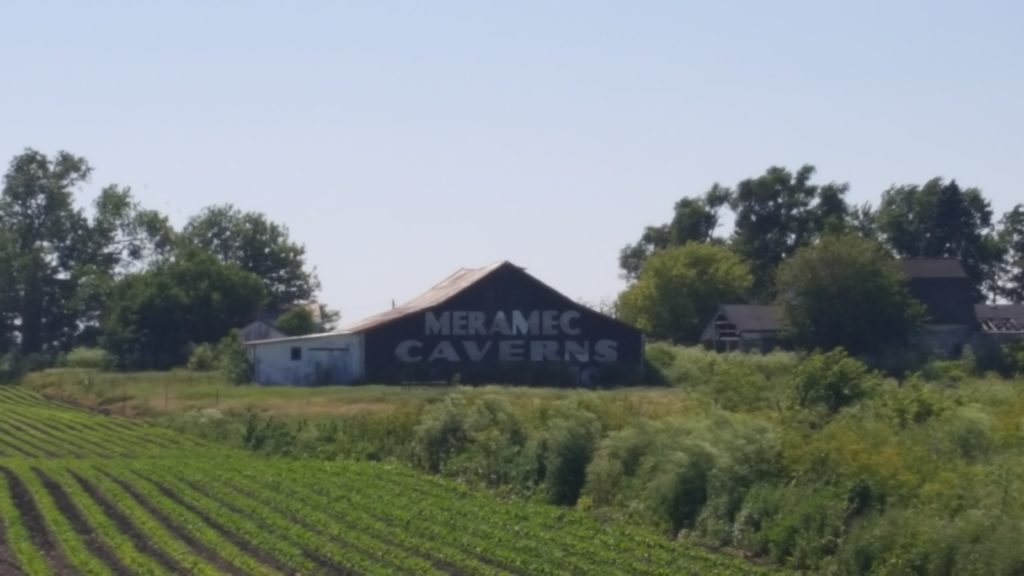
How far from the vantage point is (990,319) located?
96.0m

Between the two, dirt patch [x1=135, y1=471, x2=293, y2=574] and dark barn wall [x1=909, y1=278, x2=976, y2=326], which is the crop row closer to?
dirt patch [x1=135, y1=471, x2=293, y2=574]

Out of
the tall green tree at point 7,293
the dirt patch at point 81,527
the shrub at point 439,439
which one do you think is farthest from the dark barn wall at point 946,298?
the dirt patch at point 81,527

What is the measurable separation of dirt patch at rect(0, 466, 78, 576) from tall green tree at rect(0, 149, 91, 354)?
72.9 metres

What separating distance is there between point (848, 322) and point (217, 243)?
212 feet

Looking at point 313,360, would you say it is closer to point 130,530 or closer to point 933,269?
point 933,269

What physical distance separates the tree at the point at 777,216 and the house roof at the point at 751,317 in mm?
20532

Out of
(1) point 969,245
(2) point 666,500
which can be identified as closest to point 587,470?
(2) point 666,500

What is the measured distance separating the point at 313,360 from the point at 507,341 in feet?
28.5

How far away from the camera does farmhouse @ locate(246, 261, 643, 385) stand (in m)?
69.3

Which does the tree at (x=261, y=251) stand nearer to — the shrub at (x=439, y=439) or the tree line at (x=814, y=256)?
the tree line at (x=814, y=256)

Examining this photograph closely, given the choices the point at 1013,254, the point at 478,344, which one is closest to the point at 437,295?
the point at 478,344

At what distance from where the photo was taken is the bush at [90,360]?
92.5 m

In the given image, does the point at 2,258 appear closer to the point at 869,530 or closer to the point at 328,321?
the point at 328,321

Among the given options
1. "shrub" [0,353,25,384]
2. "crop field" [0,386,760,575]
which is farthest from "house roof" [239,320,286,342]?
"crop field" [0,386,760,575]
